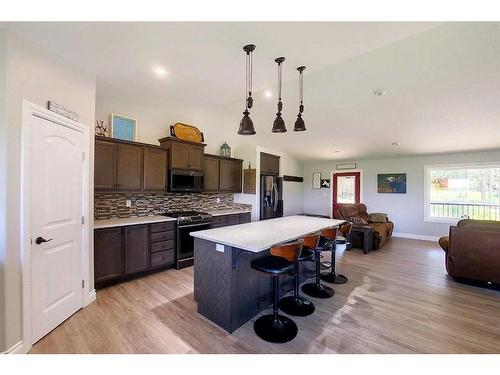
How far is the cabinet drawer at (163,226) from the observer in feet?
11.2

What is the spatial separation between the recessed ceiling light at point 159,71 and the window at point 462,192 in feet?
21.9

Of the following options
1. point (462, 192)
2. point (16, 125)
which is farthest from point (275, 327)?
point (462, 192)

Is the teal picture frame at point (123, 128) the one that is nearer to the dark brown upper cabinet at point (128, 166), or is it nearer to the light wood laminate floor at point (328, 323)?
the dark brown upper cabinet at point (128, 166)

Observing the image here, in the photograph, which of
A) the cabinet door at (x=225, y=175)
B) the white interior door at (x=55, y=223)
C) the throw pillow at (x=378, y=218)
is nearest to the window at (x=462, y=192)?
the throw pillow at (x=378, y=218)

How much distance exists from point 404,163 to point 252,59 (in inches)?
226

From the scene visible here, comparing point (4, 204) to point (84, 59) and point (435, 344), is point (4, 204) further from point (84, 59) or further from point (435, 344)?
point (435, 344)

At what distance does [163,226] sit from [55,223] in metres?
1.52

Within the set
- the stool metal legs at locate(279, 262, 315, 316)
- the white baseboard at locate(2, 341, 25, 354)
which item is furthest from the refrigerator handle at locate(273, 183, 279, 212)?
the white baseboard at locate(2, 341, 25, 354)

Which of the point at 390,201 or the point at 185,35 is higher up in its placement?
the point at 185,35

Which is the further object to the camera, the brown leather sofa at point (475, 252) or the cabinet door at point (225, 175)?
the cabinet door at point (225, 175)

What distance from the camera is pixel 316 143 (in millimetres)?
5883

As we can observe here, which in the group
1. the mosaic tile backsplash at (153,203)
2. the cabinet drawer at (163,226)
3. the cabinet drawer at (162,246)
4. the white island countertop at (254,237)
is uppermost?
the mosaic tile backsplash at (153,203)
